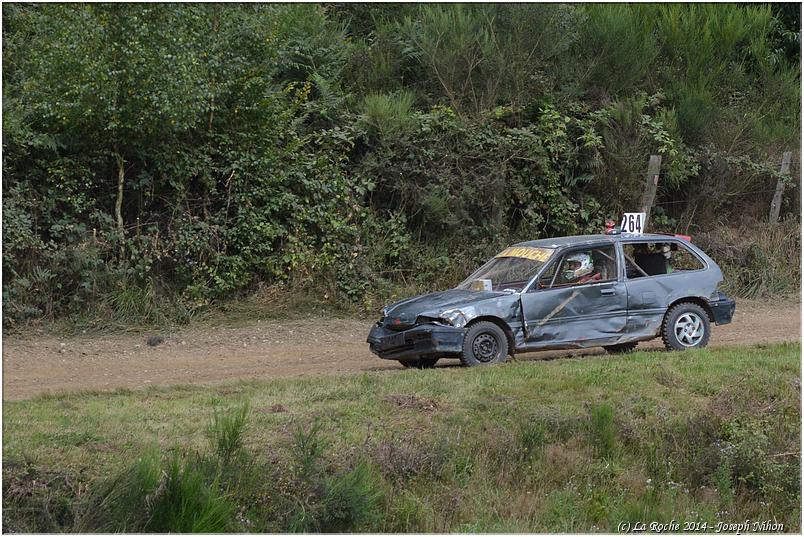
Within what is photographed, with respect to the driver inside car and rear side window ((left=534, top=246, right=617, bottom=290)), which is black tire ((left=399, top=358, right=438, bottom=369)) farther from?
the driver inside car

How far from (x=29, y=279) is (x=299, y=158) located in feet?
16.3

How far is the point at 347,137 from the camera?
17.4 m

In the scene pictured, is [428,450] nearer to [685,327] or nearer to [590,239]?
[590,239]

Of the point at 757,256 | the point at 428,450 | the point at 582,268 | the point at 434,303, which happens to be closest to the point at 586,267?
the point at 582,268

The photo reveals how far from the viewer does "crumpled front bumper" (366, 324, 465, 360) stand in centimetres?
1107

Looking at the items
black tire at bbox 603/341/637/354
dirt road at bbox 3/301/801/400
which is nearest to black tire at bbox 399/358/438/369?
dirt road at bbox 3/301/801/400

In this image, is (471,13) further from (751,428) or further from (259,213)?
(751,428)

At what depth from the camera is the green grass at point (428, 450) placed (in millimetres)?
7848

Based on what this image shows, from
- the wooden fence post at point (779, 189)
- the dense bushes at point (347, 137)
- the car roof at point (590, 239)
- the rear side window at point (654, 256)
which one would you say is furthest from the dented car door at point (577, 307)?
the wooden fence post at point (779, 189)

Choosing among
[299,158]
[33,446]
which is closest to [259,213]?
[299,158]

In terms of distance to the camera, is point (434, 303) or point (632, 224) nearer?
point (434, 303)

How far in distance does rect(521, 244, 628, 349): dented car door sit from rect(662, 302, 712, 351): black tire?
681mm

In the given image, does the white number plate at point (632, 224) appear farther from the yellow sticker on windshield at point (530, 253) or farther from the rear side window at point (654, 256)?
the yellow sticker on windshield at point (530, 253)

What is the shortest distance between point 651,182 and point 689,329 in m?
6.84
